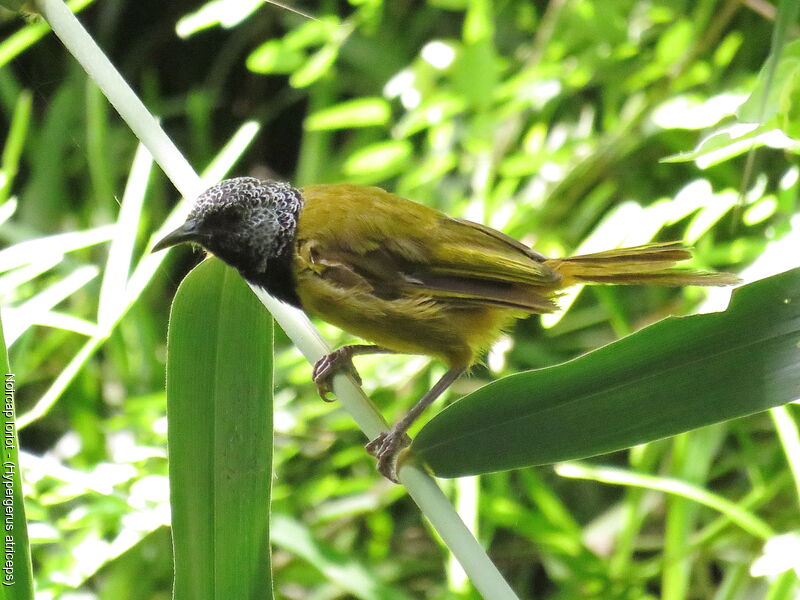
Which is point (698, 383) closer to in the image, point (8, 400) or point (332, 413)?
point (8, 400)

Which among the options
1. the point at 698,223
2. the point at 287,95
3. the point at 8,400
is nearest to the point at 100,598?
the point at 8,400

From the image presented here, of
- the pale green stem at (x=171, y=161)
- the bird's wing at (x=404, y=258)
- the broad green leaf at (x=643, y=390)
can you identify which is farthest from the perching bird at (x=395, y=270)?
the broad green leaf at (x=643, y=390)

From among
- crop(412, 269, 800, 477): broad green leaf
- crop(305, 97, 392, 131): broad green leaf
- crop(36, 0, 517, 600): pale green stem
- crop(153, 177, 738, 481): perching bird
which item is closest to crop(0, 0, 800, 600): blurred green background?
crop(305, 97, 392, 131): broad green leaf

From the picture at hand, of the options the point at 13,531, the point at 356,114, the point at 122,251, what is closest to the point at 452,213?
the point at 356,114

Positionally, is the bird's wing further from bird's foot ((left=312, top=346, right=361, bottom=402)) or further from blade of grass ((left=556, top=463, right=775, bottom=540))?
blade of grass ((left=556, top=463, right=775, bottom=540))

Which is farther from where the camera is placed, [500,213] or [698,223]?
[500,213]

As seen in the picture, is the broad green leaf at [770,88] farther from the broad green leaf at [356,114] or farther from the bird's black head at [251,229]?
the broad green leaf at [356,114]

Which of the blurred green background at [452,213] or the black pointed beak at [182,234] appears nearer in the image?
the black pointed beak at [182,234]
